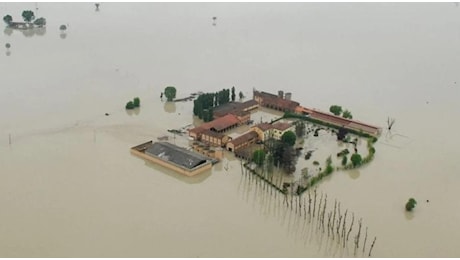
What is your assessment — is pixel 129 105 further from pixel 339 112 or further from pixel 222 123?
pixel 339 112

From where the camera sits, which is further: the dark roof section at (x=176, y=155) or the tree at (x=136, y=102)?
the tree at (x=136, y=102)

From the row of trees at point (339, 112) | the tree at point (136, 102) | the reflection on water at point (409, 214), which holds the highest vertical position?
the row of trees at point (339, 112)

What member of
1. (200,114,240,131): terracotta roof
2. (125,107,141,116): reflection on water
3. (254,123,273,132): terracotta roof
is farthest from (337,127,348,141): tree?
(125,107,141,116): reflection on water

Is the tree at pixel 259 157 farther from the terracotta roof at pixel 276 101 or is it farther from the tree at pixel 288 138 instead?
the terracotta roof at pixel 276 101

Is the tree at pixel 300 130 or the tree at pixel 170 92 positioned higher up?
the tree at pixel 170 92

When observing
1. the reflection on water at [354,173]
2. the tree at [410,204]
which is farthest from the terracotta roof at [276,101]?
the tree at [410,204]

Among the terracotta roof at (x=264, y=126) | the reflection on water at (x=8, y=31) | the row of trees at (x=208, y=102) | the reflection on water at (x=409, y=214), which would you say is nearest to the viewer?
the reflection on water at (x=409, y=214)

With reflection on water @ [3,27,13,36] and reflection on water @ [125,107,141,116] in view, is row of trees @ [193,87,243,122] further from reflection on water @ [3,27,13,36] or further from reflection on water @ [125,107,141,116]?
reflection on water @ [3,27,13,36]
